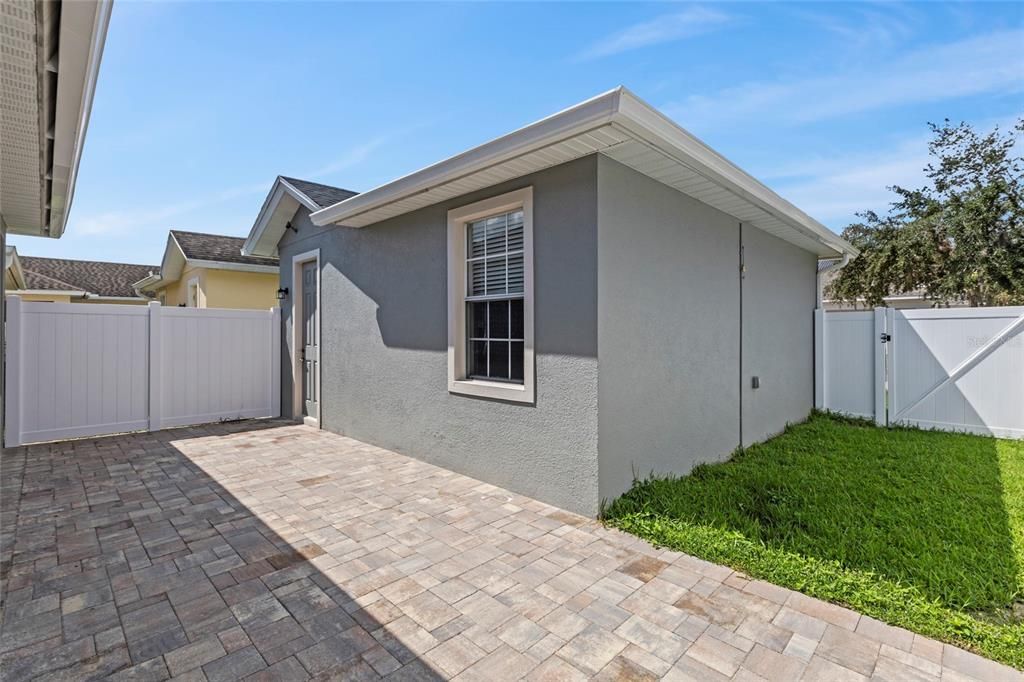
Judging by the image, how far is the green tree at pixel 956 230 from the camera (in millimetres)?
11219

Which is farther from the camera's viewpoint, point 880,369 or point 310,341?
point 310,341

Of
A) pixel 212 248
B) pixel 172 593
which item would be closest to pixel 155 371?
pixel 212 248

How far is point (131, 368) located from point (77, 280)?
57.5ft

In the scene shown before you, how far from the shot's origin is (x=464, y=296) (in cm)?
499

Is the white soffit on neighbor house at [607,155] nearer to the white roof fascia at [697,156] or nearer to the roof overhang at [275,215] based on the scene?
the white roof fascia at [697,156]

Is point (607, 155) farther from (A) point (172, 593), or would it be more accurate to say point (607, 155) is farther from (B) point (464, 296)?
(A) point (172, 593)

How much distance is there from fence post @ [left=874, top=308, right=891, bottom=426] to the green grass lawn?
1511 mm

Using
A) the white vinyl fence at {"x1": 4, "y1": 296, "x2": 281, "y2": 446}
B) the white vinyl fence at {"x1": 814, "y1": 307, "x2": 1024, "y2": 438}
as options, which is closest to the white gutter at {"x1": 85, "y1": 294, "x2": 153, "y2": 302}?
the white vinyl fence at {"x1": 4, "y1": 296, "x2": 281, "y2": 446}

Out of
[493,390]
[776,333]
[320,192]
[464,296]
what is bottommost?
[493,390]

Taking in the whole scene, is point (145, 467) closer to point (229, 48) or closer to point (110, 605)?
point (110, 605)

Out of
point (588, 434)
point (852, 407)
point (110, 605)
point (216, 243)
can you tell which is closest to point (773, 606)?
point (588, 434)

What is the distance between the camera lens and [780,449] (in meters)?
5.75

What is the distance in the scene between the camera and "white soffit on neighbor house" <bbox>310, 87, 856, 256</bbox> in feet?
10.3

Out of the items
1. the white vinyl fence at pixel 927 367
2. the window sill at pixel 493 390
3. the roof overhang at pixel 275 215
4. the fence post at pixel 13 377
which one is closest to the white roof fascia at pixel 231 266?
the roof overhang at pixel 275 215
